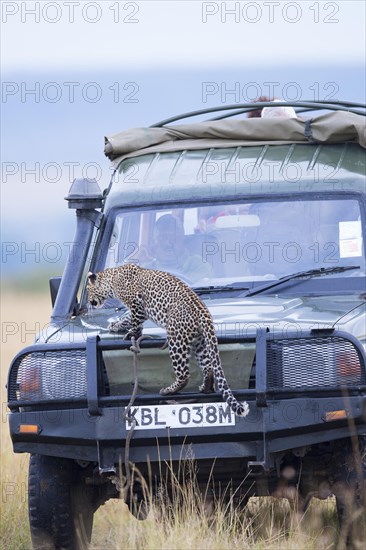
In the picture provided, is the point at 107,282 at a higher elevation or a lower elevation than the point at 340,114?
lower

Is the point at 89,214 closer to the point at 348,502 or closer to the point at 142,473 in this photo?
the point at 142,473

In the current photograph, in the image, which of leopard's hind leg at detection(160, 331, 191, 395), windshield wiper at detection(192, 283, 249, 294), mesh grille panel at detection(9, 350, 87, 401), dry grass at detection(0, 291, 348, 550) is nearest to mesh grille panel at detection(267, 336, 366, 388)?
leopard's hind leg at detection(160, 331, 191, 395)

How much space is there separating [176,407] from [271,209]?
174 centimetres

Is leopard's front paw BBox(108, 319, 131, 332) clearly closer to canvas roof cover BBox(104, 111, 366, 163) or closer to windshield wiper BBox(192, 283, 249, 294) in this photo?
windshield wiper BBox(192, 283, 249, 294)

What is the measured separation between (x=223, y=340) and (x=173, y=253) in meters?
1.42

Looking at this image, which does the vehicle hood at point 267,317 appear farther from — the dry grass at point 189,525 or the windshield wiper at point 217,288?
the dry grass at point 189,525

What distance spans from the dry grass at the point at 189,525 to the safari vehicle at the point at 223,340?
0.48ft

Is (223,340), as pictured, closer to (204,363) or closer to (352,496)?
(204,363)

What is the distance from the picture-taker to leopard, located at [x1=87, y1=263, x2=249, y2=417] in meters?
5.69

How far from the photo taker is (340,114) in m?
7.36

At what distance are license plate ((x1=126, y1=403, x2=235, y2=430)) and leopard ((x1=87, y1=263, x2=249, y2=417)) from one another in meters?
0.07

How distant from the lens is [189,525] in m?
5.58

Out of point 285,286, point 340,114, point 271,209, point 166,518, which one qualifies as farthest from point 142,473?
point 340,114

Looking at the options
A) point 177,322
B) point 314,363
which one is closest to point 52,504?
point 177,322
